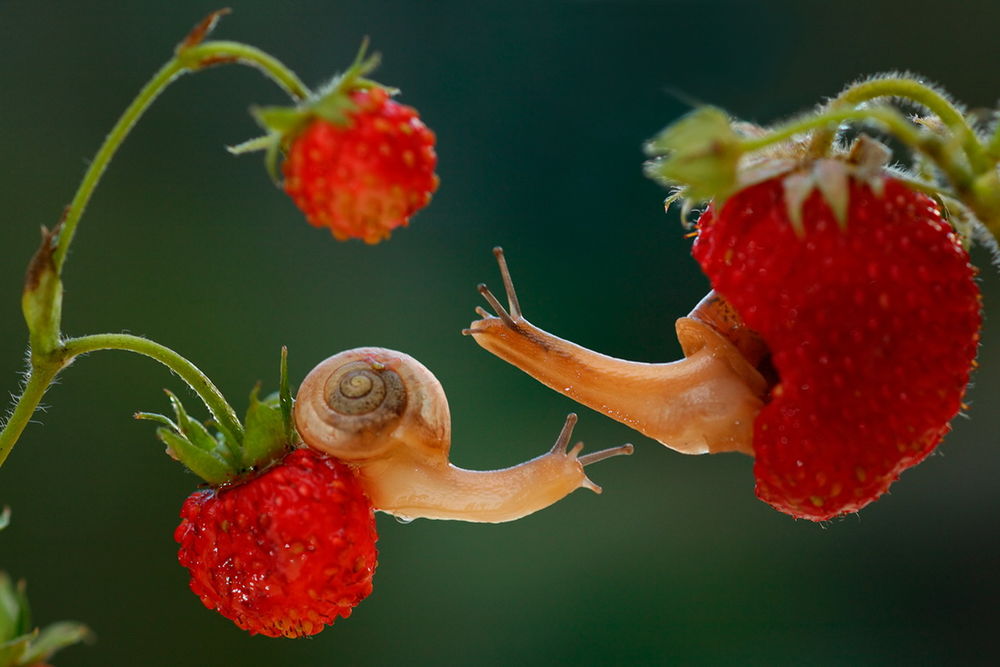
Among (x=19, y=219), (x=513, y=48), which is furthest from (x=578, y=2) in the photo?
(x=19, y=219)

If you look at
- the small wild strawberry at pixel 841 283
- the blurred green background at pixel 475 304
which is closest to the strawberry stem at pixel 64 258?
the small wild strawberry at pixel 841 283

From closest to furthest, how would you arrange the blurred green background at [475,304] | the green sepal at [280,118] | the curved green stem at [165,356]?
the green sepal at [280,118]
the curved green stem at [165,356]
the blurred green background at [475,304]

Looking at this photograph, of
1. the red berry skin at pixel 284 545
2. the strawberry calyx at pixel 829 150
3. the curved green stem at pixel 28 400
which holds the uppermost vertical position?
the strawberry calyx at pixel 829 150

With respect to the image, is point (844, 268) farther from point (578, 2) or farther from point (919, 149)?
point (578, 2)

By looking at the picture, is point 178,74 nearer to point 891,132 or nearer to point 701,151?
point 701,151

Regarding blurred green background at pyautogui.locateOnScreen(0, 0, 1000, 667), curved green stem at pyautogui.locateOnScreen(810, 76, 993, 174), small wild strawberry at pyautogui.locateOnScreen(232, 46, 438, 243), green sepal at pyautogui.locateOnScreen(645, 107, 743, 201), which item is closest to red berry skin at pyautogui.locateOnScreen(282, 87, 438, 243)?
small wild strawberry at pyautogui.locateOnScreen(232, 46, 438, 243)

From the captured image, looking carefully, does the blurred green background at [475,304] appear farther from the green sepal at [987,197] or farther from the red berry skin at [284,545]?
the green sepal at [987,197]

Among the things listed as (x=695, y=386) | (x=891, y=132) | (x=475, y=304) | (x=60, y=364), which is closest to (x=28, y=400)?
(x=60, y=364)
